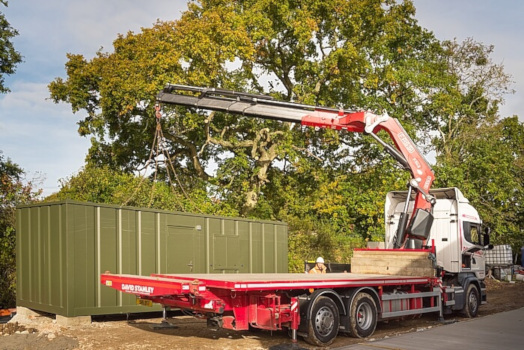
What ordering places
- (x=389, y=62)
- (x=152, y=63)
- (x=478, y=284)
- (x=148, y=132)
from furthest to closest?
1. (x=389, y=62)
2. (x=148, y=132)
3. (x=152, y=63)
4. (x=478, y=284)

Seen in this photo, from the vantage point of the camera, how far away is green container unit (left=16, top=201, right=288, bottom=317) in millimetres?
12445

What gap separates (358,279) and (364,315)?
788 millimetres

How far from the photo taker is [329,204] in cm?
2739

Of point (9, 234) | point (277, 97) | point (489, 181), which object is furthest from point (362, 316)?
point (489, 181)

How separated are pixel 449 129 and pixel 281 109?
80.4 feet

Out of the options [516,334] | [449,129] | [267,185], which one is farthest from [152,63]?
[449,129]

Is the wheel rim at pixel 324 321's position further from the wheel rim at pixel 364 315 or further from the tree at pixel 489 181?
the tree at pixel 489 181

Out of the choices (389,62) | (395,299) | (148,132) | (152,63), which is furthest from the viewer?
(389,62)

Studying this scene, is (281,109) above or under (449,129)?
under

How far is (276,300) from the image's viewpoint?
9.62 metres

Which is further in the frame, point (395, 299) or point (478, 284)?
point (478, 284)

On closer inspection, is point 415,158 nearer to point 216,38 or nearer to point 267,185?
point 216,38

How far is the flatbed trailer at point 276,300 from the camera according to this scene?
898cm

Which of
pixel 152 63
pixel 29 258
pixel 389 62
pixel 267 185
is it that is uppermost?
pixel 389 62
